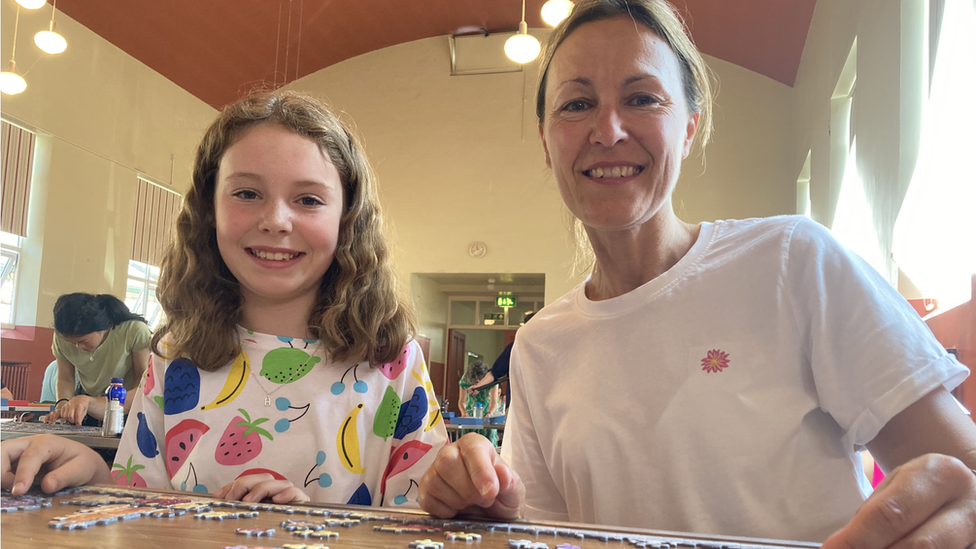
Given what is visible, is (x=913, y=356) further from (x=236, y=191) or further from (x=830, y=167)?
(x=830, y=167)

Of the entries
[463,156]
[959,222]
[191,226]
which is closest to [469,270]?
[463,156]

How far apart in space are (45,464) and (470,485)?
22.2 inches

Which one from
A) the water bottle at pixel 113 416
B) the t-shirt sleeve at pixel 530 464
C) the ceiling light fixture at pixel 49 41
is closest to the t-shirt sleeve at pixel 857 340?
the t-shirt sleeve at pixel 530 464

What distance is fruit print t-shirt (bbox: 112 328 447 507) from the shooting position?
1.20m

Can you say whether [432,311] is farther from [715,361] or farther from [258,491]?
[258,491]

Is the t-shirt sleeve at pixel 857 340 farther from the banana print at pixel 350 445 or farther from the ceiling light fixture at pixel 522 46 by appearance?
the ceiling light fixture at pixel 522 46

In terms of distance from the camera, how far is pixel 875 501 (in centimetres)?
56

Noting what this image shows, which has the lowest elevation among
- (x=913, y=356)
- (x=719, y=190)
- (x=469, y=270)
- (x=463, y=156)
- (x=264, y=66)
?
(x=913, y=356)

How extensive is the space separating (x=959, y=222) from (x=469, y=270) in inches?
363

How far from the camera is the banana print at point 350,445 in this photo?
1.23 meters

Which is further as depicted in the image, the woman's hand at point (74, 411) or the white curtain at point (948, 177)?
the woman's hand at point (74, 411)

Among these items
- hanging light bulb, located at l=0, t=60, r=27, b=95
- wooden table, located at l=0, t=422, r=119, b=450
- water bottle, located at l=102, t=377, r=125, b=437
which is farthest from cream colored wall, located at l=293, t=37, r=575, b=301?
water bottle, located at l=102, t=377, r=125, b=437

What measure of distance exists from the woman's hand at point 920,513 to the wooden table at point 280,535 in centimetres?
9

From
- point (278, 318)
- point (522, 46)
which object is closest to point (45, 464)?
point (278, 318)
